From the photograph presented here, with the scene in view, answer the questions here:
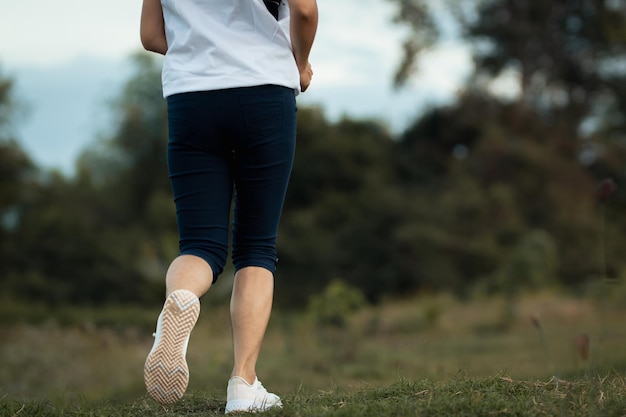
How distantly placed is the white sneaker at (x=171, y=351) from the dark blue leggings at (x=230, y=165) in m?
0.25

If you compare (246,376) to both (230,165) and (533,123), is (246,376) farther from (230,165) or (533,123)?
(533,123)

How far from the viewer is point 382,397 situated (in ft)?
10.4

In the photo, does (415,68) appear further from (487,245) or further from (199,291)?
(199,291)

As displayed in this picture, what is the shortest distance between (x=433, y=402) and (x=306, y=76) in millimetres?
1321

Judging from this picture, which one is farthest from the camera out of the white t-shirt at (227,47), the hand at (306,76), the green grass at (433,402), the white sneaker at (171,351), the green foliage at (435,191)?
the green foliage at (435,191)

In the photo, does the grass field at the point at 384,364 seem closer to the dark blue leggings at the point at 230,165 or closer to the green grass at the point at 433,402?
the green grass at the point at 433,402

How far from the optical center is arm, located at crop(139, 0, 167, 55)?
10.8 feet

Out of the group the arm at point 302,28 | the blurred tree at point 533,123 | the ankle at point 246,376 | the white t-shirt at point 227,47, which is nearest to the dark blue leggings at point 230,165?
the white t-shirt at point 227,47

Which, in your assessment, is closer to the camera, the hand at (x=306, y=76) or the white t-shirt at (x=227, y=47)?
the white t-shirt at (x=227, y=47)

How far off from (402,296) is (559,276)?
4713mm

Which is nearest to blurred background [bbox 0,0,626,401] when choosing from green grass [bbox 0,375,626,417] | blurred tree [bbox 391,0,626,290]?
blurred tree [bbox 391,0,626,290]

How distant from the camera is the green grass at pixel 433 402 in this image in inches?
109

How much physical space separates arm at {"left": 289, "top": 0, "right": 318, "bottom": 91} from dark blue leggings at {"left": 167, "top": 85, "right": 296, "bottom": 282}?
0.15 meters

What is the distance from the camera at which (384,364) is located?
990 centimetres
